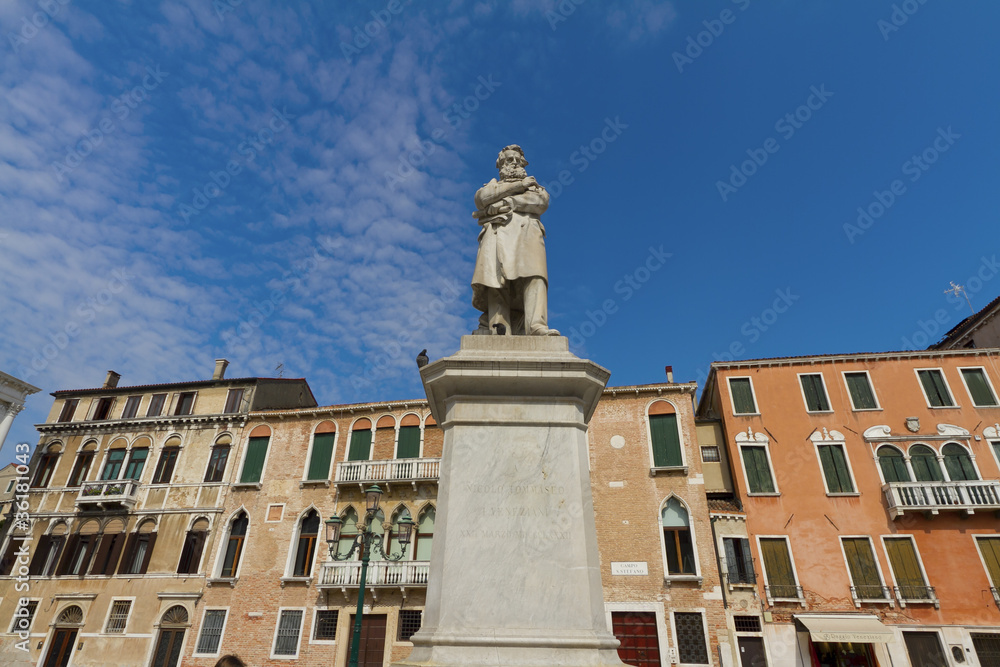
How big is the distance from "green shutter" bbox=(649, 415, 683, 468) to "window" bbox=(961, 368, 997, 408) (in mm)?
11242

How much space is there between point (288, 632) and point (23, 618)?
1183 centimetres

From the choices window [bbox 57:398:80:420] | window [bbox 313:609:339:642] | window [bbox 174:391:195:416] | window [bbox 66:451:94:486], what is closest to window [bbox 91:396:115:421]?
window [bbox 57:398:80:420]

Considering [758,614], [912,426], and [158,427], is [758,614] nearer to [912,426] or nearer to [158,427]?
[912,426]

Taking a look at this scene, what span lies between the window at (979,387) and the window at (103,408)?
3794 cm

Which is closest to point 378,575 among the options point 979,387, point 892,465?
→ point 892,465

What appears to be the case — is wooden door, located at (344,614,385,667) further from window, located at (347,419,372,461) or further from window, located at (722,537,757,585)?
window, located at (722,537,757,585)

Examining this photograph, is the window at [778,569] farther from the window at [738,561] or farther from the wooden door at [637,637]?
the wooden door at [637,637]

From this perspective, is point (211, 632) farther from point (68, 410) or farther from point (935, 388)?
point (935, 388)

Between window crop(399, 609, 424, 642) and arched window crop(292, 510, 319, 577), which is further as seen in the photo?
arched window crop(292, 510, 319, 577)

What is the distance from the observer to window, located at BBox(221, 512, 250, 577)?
22.5 meters

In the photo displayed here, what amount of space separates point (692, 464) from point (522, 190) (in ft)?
58.6

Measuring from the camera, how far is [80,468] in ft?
85.7

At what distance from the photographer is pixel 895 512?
19.2m

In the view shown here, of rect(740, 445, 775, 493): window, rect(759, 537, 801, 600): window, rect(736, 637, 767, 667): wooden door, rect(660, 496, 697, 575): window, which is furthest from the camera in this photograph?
rect(740, 445, 775, 493): window
